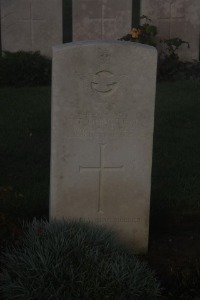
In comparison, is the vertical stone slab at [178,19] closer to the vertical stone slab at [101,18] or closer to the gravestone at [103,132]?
the vertical stone slab at [101,18]

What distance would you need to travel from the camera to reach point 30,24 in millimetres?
10312

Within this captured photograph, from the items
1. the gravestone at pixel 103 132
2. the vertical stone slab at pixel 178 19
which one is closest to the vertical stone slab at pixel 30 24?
the vertical stone slab at pixel 178 19

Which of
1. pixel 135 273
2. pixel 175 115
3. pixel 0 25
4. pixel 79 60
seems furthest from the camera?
pixel 0 25

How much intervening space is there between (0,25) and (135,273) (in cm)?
748

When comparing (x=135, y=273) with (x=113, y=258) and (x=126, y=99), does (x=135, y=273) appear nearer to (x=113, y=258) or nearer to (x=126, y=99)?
(x=113, y=258)

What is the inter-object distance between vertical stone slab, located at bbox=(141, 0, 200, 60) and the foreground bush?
7258 millimetres

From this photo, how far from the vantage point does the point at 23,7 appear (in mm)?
10219

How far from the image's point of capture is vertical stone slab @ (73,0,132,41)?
1022cm

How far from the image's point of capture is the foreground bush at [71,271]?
3.46 metres

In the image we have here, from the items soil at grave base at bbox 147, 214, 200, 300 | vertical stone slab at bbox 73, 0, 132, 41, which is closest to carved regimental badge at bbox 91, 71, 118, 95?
soil at grave base at bbox 147, 214, 200, 300

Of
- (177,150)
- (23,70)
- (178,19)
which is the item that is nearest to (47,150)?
(177,150)

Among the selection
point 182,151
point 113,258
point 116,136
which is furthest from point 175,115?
point 113,258

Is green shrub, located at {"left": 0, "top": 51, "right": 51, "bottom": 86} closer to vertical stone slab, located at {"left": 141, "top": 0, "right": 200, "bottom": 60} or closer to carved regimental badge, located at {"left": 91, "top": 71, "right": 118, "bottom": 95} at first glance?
vertical stone slab, located at {"left": 141, "top": 0, "right": 200, "bottom": 60}

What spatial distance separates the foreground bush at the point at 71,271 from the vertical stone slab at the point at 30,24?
6.92m
